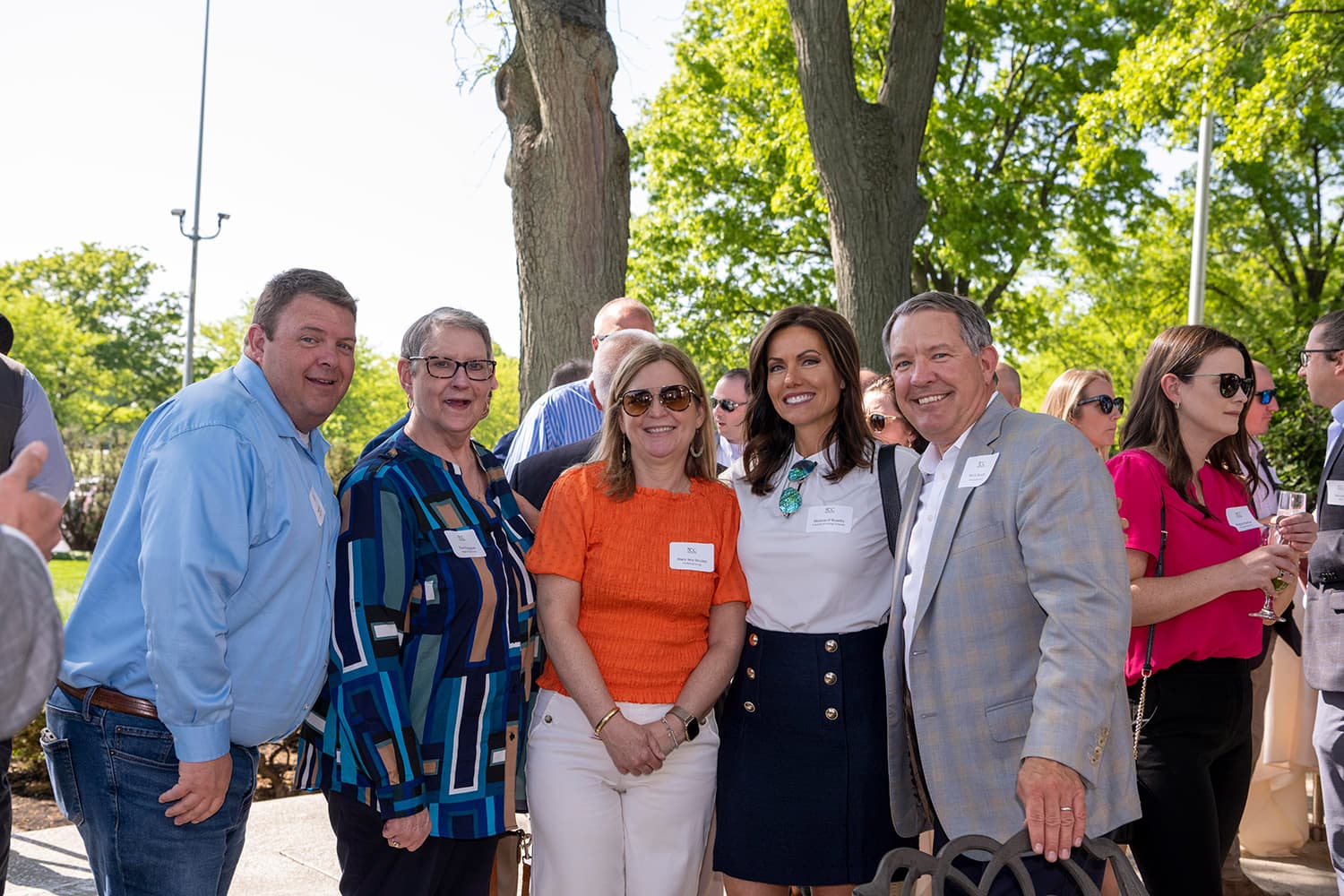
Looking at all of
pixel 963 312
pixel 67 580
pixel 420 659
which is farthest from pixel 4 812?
pixel 67 580

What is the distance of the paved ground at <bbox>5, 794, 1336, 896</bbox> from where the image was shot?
186 inches

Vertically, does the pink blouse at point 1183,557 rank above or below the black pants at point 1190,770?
above

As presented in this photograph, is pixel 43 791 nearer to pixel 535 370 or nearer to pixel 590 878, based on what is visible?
pixel 535 370

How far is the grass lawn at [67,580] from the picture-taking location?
46.6 ft

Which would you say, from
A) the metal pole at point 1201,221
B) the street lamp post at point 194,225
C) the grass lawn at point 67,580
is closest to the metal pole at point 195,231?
the street lamp post at point 194,225

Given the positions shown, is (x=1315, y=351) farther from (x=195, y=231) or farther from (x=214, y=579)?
(x=195, y=231)

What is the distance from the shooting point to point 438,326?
3238 millimetres

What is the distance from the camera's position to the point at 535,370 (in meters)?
6.95

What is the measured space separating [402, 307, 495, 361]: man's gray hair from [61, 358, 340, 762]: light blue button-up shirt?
0.50 meters

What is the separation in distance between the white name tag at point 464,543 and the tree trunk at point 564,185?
3919 millimetres

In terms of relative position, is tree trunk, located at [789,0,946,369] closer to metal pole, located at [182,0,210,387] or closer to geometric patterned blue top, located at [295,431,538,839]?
geometric patterned blue top, located at [295,431,538,839]

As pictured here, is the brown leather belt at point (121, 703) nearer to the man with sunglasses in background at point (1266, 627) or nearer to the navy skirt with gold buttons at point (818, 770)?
the navy skirt with gold buttons at point (818, 770)

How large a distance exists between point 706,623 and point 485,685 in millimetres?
656

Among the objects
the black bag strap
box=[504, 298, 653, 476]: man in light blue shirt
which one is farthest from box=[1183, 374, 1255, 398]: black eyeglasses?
box=[504, 298, 653, 476]: man in light blue shirt
